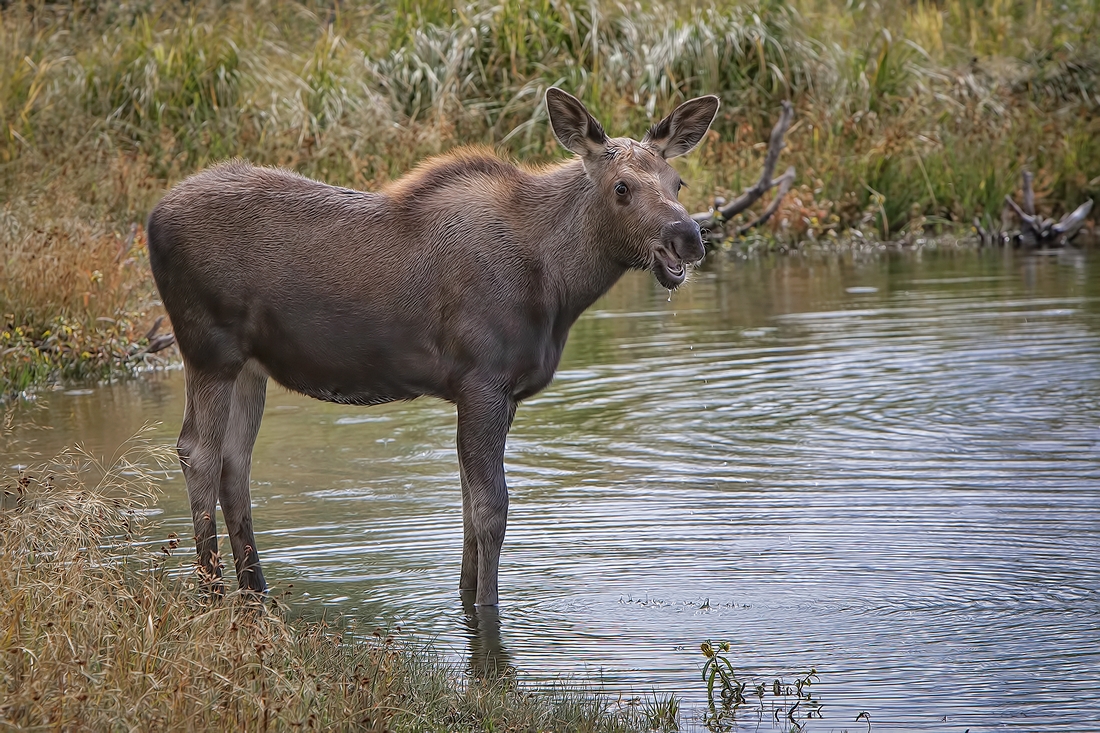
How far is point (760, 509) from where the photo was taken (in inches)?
336

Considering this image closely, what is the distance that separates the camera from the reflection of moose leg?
6.24 meters

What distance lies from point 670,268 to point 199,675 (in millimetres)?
2893

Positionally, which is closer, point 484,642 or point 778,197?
point 484,642

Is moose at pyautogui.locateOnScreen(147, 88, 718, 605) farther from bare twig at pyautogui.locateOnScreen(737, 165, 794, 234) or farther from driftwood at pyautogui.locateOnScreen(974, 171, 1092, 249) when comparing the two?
driftwood at pyautogui.locateOnScreen(974, 171, 1092, 249)

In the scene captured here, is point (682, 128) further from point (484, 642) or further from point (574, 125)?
point (484, 642)

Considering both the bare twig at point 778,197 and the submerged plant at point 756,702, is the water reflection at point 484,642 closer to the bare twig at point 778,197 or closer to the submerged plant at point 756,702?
the submerged plant at point 756,702

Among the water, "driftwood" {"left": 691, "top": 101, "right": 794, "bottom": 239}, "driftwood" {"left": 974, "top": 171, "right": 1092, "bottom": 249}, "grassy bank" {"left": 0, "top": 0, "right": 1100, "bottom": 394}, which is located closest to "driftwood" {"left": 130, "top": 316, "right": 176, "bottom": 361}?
the water

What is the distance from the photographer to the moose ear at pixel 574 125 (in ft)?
23.1

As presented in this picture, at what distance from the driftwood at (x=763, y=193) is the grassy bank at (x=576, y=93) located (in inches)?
20.1

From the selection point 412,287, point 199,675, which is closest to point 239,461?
point 412,287

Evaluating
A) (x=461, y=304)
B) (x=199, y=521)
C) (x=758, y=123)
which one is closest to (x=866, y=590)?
(x=461, y=304)

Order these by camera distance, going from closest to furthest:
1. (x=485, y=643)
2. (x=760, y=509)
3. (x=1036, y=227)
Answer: (x=485, y=643) < (x=760, y=509) < (x=1036, y=227)

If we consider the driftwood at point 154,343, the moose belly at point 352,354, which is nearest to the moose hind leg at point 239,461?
the moose belly at point 352,354

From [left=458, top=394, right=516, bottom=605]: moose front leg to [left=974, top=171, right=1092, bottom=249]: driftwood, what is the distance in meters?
15.1
